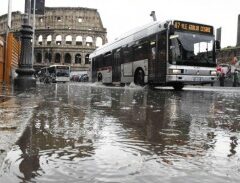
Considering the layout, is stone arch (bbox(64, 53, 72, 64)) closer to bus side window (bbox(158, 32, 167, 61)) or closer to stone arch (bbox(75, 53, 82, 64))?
stone arch (bbox(75, 53, 82, 64))

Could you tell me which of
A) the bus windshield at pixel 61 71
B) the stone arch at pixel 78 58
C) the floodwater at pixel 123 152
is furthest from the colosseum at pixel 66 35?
the floodwater at pixel 123 152

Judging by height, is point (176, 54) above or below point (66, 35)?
below

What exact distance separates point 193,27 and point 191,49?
989 mm

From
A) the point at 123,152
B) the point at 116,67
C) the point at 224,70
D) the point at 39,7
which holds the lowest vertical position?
the point at 123,152

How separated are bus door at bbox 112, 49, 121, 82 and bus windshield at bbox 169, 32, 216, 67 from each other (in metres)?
6.36

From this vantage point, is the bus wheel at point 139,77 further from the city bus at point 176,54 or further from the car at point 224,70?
the car at point 224,70

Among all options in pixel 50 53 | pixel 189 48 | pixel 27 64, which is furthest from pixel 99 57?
pixel 50 53

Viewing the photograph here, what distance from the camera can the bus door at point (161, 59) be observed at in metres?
16.8

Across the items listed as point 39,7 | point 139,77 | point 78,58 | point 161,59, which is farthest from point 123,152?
point 78,58

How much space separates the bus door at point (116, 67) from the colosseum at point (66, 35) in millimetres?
89057

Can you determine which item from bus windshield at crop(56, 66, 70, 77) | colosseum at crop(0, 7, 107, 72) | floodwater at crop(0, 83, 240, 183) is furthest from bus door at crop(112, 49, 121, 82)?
colosseum at crop(0, 7, 107, 72)

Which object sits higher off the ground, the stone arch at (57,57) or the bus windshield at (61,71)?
the stone arch at (57,57)

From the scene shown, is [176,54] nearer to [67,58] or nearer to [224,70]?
[224,70]

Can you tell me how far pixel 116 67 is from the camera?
910 inches
